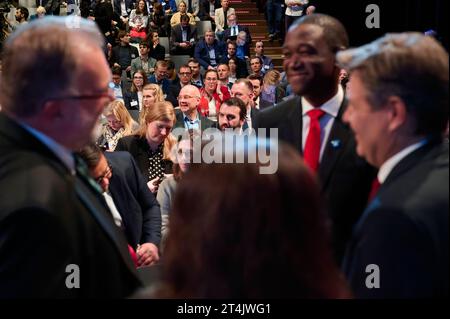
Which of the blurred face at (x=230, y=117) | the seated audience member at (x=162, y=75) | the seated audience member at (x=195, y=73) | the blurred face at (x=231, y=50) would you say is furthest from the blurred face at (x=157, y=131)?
the blurred face at (x=231, y=50)

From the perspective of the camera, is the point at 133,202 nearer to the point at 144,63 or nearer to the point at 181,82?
the point at 181,82

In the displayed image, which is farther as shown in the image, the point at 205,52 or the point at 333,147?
the point at 205,52

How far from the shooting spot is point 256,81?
8.59m

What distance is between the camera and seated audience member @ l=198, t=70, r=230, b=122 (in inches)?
317

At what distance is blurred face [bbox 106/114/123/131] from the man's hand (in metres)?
2.85

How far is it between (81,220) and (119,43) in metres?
11.3

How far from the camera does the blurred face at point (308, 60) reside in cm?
240

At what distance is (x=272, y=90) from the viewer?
8664mm

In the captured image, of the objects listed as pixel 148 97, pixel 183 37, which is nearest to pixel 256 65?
pixel 183 37

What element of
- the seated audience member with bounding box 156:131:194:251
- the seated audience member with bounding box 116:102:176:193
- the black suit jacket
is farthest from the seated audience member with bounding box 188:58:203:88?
the black suit jacket

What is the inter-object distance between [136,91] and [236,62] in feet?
6.73

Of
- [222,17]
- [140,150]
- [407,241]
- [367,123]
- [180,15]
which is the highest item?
[367,123]

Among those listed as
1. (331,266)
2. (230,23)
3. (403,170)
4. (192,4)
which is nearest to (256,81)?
(230,23)
